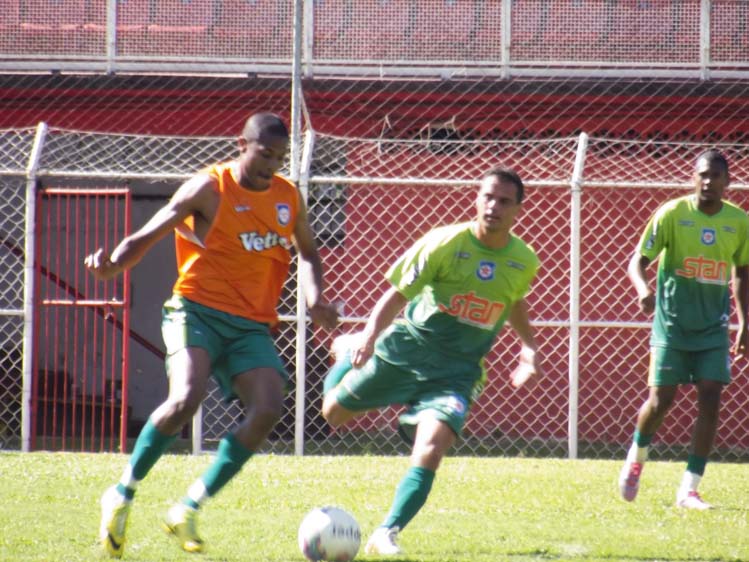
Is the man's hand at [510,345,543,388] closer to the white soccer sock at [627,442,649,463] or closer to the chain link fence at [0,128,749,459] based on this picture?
the white soccer sock at [627,442,649,463]

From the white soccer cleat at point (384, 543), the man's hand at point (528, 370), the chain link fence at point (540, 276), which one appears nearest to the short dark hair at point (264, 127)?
the man's hand at point (528, 370)

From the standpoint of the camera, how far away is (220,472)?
5.08 m

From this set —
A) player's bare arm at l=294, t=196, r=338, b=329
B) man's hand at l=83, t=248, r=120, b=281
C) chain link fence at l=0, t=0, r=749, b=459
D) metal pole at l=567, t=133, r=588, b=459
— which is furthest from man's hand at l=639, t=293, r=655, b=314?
chain link fence at l=0, t=0, r=749, b=459

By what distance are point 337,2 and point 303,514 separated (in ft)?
23.5

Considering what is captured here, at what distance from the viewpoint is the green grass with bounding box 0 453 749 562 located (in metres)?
5.34

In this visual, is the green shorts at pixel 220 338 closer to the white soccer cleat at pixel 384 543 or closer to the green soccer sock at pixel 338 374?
the green soccer sock at pixel 338 374

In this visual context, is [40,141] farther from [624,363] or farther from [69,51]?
[624,363]

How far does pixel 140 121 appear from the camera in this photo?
40.2 feet

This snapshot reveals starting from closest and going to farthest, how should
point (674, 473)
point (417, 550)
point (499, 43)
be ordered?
point (417, 550) < point (674, 473) < point (499, 43)

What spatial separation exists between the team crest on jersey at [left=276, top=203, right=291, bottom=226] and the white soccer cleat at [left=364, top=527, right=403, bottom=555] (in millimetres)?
1511

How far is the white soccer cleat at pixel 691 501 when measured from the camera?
269 inches

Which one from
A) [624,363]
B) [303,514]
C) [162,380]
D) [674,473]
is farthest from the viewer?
[162,380]

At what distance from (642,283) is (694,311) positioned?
457 millimetres

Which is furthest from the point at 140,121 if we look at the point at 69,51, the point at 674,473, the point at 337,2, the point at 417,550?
the point at 417,550
